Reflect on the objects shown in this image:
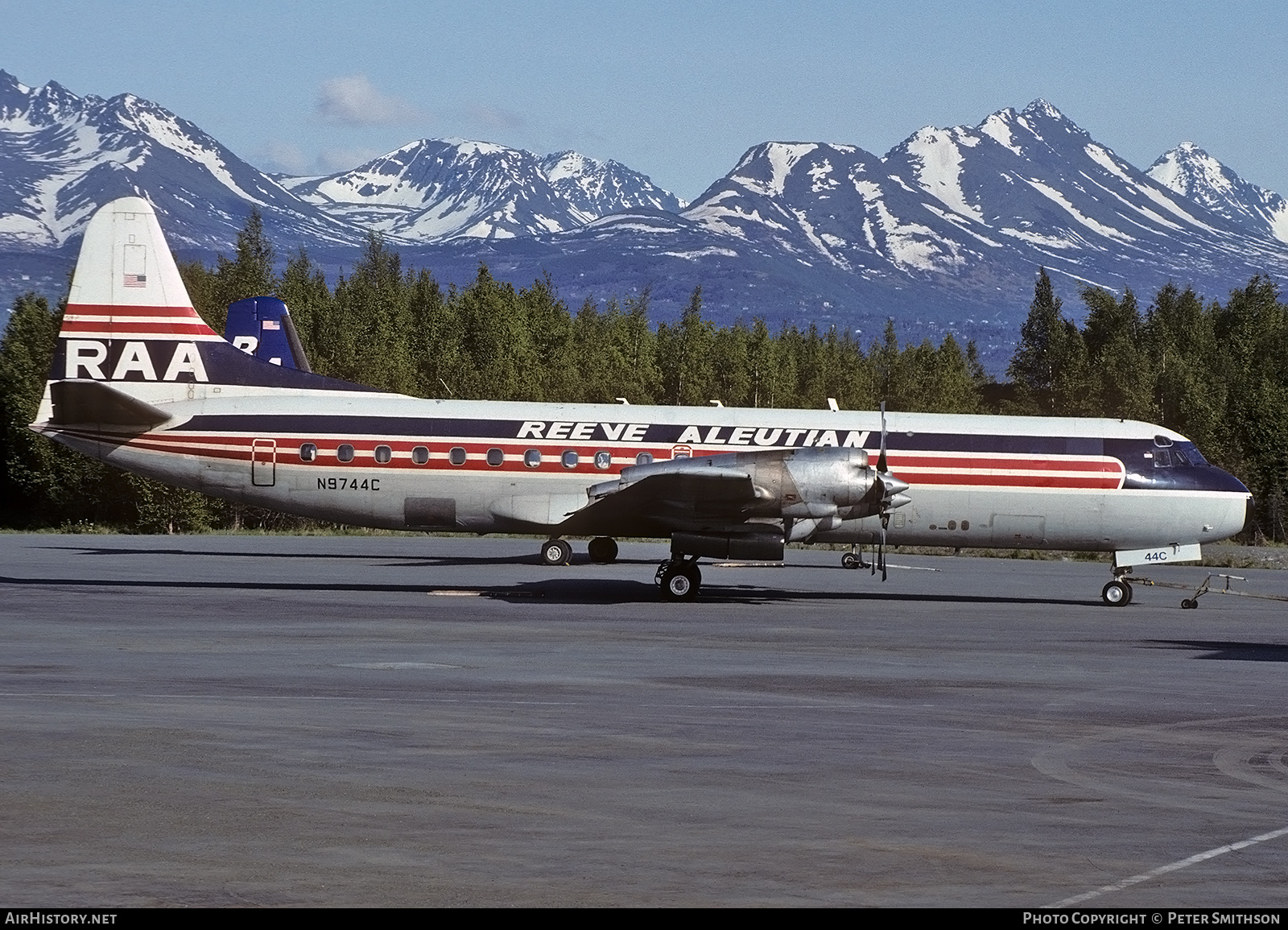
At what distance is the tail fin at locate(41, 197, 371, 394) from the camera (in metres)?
35.3

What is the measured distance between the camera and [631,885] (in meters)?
9.49

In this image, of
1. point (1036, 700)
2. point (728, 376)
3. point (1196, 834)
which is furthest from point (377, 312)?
point (1196, 834)

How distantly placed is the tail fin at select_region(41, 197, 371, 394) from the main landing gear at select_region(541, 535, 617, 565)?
9267 mm

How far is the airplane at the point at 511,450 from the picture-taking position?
33906 mm

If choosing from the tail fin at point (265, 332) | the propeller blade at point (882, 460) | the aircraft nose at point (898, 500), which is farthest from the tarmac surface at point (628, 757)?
the tail fin at point (265, 332)

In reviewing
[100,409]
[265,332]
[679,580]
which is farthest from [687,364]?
[679,580]

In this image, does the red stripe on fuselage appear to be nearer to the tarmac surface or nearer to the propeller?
the propeller

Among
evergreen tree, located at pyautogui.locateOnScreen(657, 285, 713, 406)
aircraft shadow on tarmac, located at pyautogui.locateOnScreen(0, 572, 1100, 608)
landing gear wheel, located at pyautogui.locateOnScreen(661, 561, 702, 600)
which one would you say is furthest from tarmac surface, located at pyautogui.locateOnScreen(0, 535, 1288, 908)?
evergreen tree, located at pyautogui.locateOnScreen(657, 285, 713, 406)

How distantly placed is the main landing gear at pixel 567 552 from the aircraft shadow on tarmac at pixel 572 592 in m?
5.14

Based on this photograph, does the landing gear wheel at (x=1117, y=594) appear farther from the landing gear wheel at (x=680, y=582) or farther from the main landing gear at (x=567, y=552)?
the main landing gear at (x=567, y=552)

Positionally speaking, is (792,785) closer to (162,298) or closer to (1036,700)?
(1036,700)

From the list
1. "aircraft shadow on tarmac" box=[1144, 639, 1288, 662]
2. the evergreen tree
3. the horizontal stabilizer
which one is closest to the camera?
"aircraft shadow on tarmac" box=[1144, 639, 1288, 662]

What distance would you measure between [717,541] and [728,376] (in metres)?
95.8

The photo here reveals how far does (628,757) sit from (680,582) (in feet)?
60.0
